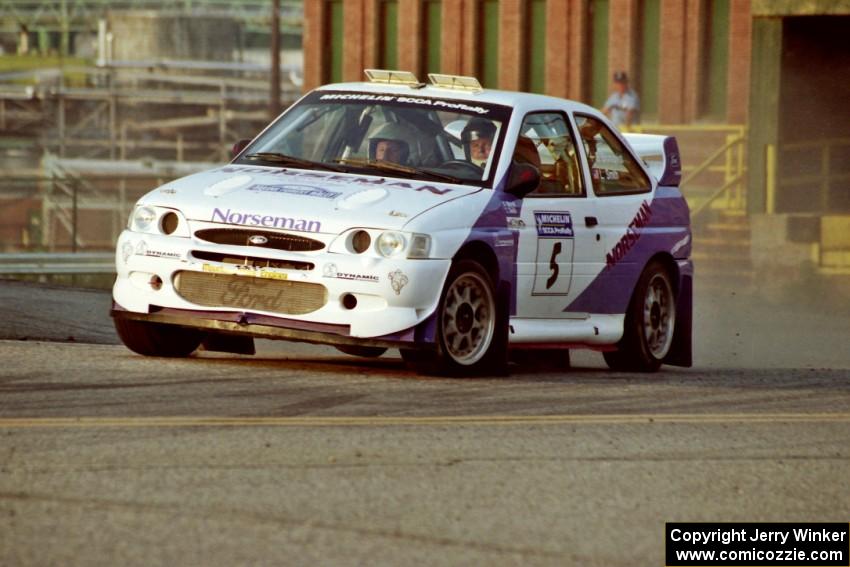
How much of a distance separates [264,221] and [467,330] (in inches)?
49.7

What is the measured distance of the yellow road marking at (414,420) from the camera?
790 cm

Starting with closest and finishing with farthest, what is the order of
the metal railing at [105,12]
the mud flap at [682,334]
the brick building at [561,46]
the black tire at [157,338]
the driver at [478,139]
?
1. the black tire at [157,338]
2. the driver at [478,139]
3. the mud flap at [682,334]
4. the brick building at [561,46]
5. the metal railing at [105,12]

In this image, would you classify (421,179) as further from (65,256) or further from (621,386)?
(65,256)

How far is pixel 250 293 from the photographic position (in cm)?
992

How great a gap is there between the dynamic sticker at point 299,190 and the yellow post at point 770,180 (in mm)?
19308

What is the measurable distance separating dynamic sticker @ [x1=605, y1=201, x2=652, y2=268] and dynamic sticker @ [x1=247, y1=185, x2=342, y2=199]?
2.29m

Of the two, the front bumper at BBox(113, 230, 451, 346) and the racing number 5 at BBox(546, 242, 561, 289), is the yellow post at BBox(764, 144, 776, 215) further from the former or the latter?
the front bumper at BBox(113, 230, 451, 346)

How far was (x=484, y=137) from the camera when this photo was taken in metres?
11.0

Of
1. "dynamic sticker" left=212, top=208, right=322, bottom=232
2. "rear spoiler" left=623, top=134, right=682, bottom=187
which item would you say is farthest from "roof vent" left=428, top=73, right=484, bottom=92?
"dynamic sticker" left=212, top=208, right=322, bottom=232

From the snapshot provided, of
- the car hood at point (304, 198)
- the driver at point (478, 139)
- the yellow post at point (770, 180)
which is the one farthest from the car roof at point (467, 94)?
the yellow post at point (770, 180)

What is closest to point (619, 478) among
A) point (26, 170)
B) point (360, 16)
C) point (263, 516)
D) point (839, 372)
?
point (263, 516)

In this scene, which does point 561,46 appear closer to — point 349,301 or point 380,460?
point 349,301

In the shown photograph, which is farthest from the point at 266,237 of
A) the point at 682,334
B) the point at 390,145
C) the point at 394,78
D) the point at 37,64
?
the point at 37,64

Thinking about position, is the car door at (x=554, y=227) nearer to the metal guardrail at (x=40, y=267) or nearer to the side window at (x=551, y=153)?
the side window at (x=551, y=153)
